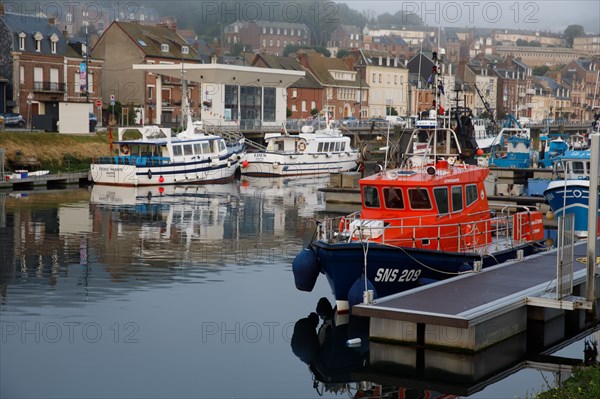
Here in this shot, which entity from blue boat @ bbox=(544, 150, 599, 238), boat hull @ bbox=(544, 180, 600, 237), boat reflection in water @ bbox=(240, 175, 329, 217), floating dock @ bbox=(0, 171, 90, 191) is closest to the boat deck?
blue boat @ bbox=(544, 150, 599, 238)

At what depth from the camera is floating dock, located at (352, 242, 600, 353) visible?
19172 mm

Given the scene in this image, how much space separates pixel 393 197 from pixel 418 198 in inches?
24.1

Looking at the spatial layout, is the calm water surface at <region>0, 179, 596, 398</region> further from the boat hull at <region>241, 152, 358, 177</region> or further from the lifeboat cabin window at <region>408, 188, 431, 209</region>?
the boat hull at <region>241, 152, 358, 177</region>

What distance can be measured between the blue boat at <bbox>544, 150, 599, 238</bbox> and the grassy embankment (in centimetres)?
3032

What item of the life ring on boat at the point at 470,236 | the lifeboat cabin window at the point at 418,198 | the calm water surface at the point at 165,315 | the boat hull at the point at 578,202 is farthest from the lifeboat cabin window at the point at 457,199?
the boat hull at the point at 578,202

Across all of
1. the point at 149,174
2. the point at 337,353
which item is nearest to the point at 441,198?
the point at 337,353

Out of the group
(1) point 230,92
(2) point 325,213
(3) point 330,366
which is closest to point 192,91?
(1) point 230,92

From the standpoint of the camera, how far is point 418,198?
79.1 feet

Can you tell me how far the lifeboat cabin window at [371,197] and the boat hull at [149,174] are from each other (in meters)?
31.3

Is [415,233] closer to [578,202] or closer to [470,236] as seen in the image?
[470,236]

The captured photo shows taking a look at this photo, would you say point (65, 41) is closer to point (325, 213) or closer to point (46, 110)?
point (46, 110)

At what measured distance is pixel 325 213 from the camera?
43.5 m

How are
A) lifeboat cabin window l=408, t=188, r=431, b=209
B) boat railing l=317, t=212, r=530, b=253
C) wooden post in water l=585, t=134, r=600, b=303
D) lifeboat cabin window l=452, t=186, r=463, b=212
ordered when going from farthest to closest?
lifeboat cabin window l=452, t=186, r=463, b=212 < lifeboat cabin window l=408, t=188, r=431, b=209 < boat railing l=317, t=212, r=530, b=253 < wooden post in water l=585, t=134, r=600, b=303
